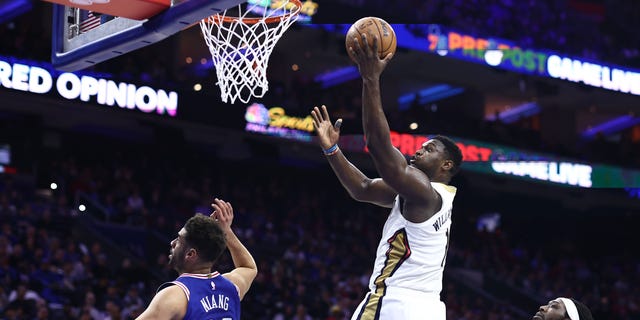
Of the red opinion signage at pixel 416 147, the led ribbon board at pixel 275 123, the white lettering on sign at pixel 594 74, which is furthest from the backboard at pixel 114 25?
the white lettering on sign at pixel 594 74

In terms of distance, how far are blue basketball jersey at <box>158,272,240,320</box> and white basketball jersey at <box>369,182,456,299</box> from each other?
698 millimetres

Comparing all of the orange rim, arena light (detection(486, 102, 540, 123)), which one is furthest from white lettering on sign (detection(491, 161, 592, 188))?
the orange rim

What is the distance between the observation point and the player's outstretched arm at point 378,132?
3926 millimetres

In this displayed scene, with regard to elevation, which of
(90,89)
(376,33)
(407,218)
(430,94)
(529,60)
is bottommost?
(407,218)

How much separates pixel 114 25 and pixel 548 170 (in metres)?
17.2

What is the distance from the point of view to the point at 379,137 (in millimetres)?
3926

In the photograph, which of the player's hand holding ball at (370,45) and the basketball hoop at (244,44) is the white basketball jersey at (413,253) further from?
the basketball hoop at (244,44)

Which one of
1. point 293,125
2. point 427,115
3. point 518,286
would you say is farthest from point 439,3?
point 518,286

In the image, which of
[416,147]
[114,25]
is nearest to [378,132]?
[114,25]

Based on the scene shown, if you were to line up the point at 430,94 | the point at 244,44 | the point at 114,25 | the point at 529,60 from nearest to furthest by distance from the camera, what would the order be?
the point at 114,25 < the point at 244,44 < the point at 529,60 < the point at 430,94

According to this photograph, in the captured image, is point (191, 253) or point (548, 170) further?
point (548, 170)

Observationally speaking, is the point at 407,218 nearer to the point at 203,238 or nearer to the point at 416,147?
the point at 203,238

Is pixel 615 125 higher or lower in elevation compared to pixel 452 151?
higher

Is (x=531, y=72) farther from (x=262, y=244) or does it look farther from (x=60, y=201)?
(x=60, y=201)
